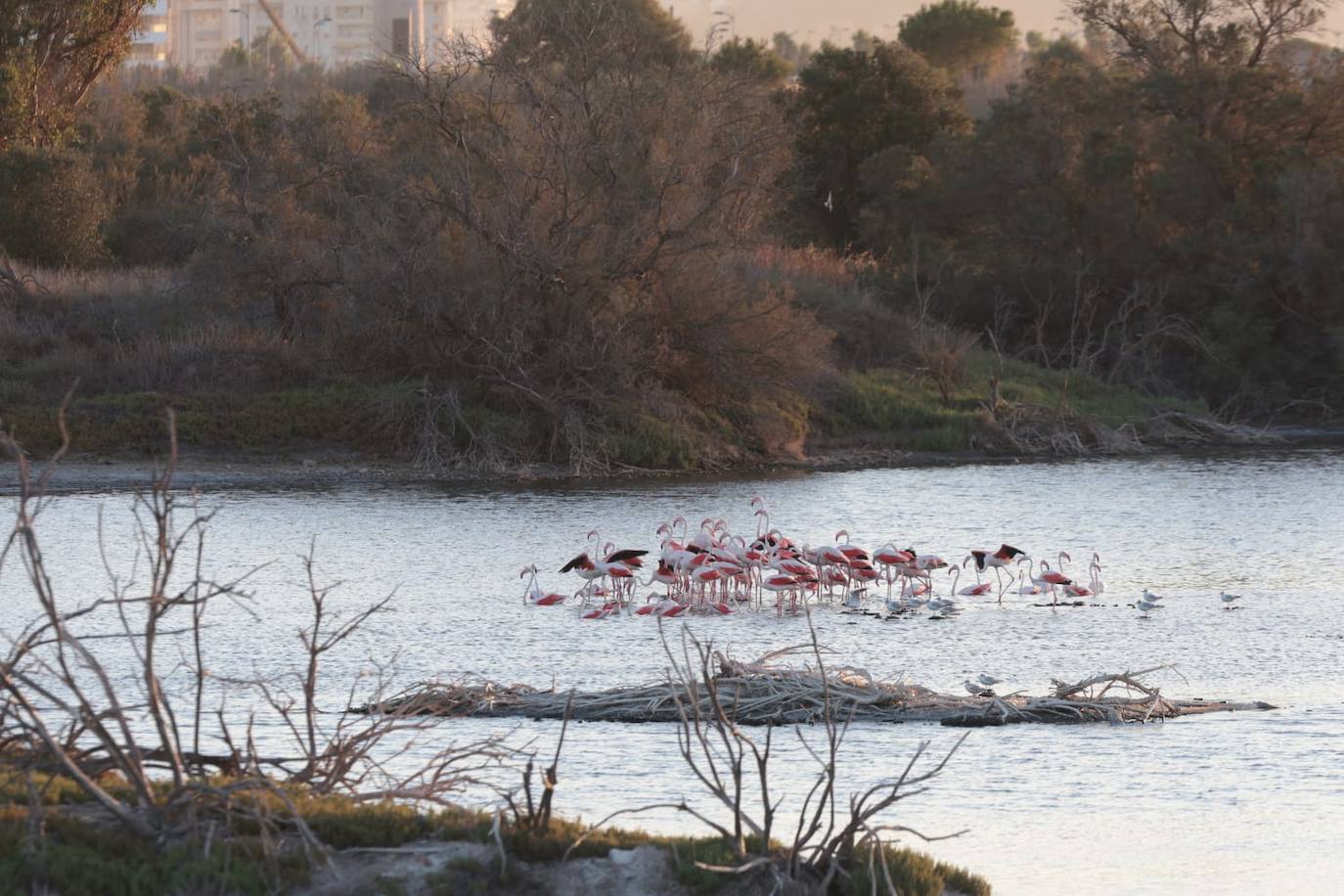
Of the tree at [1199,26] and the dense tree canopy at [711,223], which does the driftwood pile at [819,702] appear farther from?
the tree at [1199,26]

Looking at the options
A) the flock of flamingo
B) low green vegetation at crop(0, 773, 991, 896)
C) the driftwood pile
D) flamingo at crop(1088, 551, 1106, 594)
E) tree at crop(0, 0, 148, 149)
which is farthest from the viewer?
tree at crop(0, 0, 148, 149)

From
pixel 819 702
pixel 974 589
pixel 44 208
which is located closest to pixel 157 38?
pixel 44 208

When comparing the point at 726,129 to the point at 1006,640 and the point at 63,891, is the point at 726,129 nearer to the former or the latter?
the point at 1006,640

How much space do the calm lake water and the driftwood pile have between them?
183 mm

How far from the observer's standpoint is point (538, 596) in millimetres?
16047

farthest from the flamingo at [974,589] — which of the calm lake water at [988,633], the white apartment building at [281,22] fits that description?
the white apartment building at [281,22]

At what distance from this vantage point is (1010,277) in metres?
39.9

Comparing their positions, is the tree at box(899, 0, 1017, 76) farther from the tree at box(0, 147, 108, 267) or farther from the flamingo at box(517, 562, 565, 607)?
the flamingo at box(517, 562, 565, 607)

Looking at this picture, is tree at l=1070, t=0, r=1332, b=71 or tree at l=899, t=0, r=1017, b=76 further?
tree at l=899, t=0, r=1017, b=76

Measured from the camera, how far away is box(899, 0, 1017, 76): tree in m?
69.8

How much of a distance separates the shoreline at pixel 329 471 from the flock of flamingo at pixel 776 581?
10.4 metres

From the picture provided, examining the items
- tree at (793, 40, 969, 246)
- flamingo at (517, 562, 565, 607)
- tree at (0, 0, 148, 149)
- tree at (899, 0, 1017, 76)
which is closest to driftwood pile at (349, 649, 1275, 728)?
flamingo at (517, 562, 565, 607)

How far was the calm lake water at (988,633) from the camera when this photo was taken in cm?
893

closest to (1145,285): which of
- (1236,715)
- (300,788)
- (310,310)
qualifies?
(310,310)
